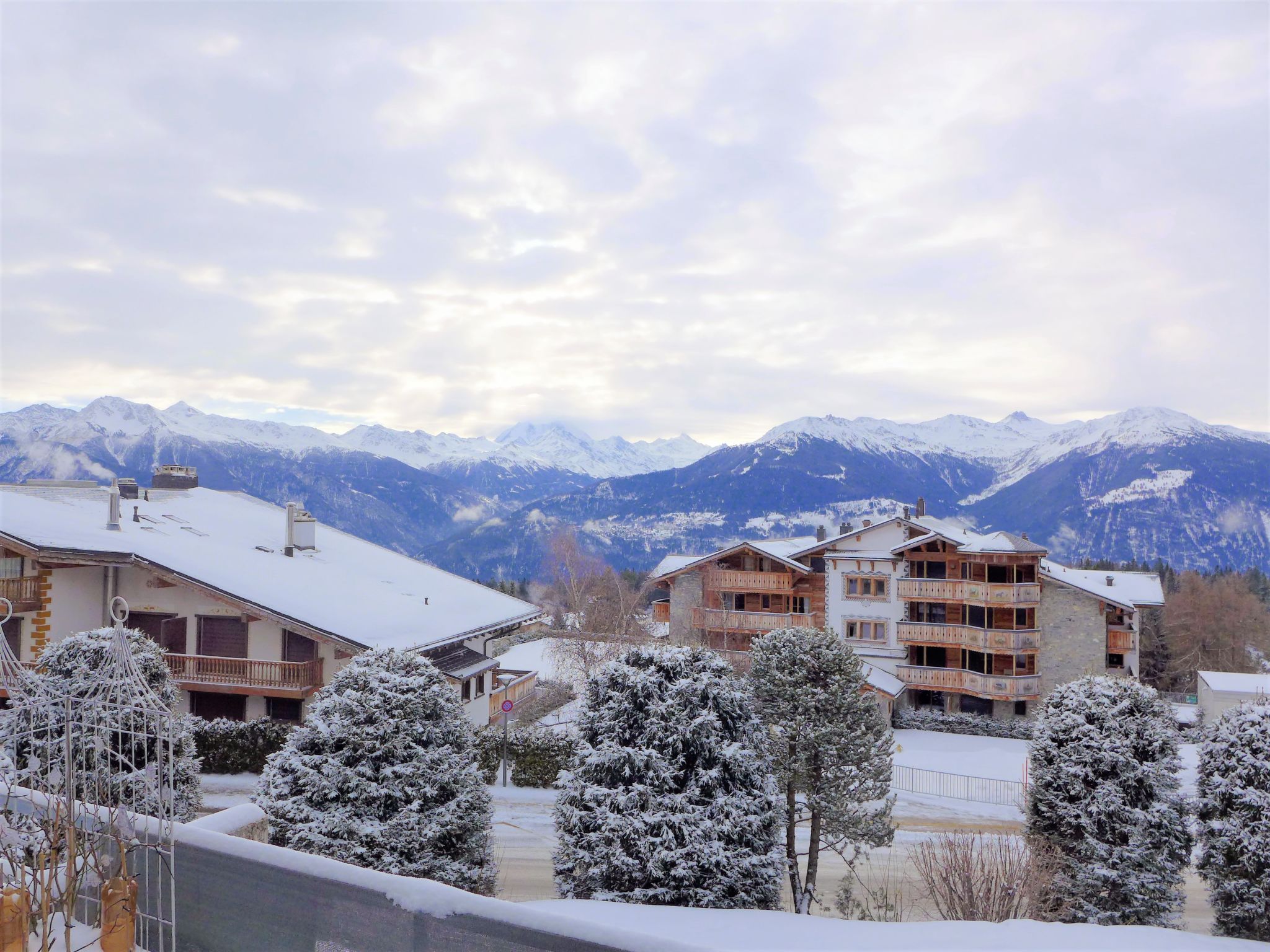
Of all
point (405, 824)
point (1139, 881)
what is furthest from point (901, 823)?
point (405, 824)

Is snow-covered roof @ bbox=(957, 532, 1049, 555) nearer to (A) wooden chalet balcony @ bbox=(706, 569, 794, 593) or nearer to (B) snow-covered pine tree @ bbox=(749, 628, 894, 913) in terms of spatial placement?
(A) wooden chalet balcony @ bbox=(706, 569, 794, 593)

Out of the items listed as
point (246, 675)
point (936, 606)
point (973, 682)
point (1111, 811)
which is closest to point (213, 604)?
point (246, 675)

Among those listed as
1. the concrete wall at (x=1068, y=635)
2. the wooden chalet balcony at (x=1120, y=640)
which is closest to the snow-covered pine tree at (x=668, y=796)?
the concrete wall at (x=1068, y=635)

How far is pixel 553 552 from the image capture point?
201 feet

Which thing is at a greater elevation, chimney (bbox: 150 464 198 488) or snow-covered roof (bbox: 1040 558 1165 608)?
chimney (bbox: 150 464 198 488)

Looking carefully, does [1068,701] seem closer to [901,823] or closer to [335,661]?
[901,823]

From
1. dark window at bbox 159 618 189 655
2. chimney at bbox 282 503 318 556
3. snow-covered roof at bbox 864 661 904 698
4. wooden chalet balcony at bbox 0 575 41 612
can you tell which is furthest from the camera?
snow-covered roof at bbox 864 661 904 698

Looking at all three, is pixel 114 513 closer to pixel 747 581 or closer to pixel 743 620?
pixel 743 620

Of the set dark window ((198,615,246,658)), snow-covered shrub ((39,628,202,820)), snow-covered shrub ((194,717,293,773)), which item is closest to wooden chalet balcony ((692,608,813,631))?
snow-covered shrub ((194,717,293,773))

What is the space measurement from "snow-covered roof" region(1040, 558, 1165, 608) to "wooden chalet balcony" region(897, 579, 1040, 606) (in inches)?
75.1

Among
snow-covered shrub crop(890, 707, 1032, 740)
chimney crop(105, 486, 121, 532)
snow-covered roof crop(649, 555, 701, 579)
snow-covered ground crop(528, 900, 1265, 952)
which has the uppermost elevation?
chimney crop(105, 486, 121, 532)

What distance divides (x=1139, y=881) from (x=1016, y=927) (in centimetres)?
519

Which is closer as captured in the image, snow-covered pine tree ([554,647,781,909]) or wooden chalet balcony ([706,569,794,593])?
snow-covered pine tree ([554,647,781,909])

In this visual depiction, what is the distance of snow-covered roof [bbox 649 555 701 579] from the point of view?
4762cm
